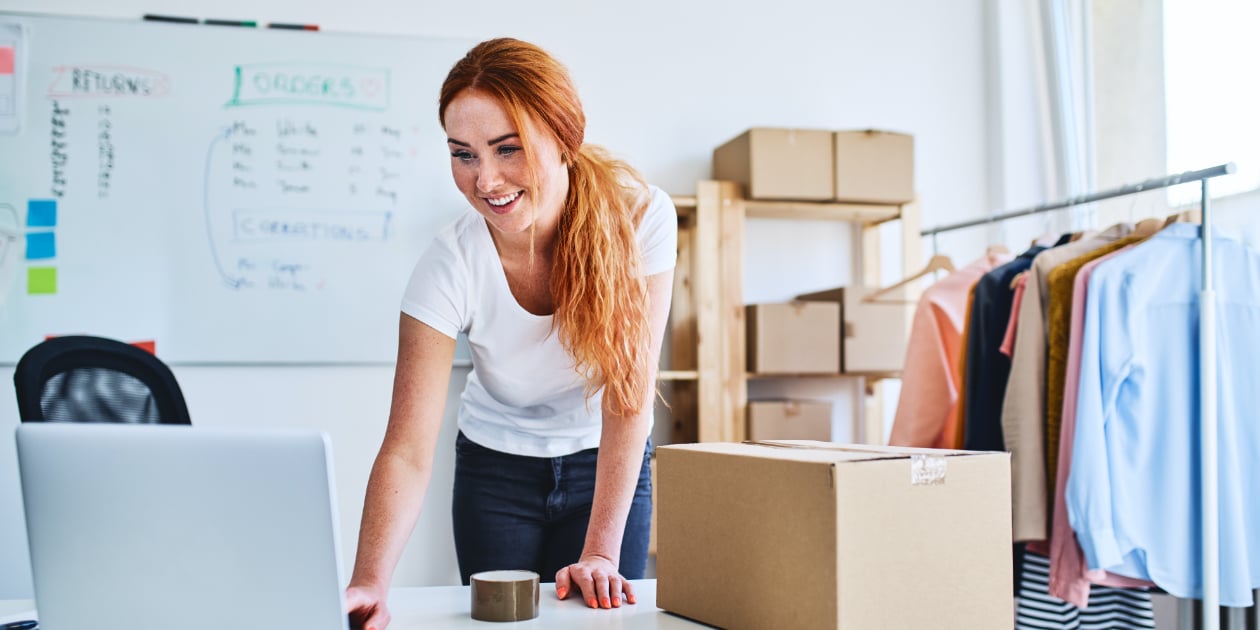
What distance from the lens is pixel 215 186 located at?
280 centimetres

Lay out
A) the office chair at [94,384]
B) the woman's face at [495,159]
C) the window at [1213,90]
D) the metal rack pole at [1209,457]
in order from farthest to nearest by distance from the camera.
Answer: the window at [1213,90]
the metal rack pole at [1209,457]
the office chair at [94,384]
the woman's face at [495,159]

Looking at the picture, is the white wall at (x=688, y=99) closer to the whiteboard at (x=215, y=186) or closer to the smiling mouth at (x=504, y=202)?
the whiteboard at (x=215, y=186)

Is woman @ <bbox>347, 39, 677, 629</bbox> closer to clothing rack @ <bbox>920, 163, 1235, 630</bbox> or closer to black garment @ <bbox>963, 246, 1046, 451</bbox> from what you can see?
black garment @ <bbox>963, 246, 1046, 451</bbox>

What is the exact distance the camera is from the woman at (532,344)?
4.02ft

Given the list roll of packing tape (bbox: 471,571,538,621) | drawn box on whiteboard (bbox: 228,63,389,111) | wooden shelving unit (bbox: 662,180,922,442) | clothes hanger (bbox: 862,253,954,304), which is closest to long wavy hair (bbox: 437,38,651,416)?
roll of packing tape (bbox: 471,571,538,621)

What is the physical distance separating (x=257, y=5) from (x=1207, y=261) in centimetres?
250

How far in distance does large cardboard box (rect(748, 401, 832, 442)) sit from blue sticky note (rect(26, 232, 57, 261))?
196 cm

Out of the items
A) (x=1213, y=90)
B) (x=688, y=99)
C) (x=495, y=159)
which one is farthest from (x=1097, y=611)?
(x=688, y=99)

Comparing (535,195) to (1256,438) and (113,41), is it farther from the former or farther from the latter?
(113,41)

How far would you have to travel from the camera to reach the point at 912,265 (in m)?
3.02

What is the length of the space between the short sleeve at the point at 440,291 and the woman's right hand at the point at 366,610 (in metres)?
0.39

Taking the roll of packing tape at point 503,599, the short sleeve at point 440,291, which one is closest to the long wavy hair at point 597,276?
the short sleeve at point 440,291

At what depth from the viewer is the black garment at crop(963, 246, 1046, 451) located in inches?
84.3

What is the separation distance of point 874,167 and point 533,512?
5.65 ft
